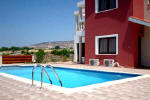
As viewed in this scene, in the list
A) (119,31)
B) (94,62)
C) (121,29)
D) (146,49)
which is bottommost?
(94,62)

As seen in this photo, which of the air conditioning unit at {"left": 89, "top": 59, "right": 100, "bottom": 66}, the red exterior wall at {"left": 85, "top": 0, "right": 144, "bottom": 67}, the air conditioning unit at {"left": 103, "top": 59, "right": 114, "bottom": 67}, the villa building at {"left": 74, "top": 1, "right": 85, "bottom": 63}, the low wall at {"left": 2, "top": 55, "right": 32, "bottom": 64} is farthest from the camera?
the low wall at {"left": 2, "top": 55, "right": 32, "bottom": 64}

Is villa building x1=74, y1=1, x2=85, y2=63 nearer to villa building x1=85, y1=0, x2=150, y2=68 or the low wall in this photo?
villa building x1=85, y1=0, x2=150, y2=68

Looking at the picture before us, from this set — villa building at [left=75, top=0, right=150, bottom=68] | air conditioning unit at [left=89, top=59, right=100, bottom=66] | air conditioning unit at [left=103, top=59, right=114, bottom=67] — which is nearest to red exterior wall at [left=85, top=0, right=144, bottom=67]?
villa building at [left=75, top=0, right=150, bottom=68]

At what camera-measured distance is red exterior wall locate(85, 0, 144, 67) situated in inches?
506

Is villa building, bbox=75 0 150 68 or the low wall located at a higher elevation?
villa building, bbox=75 0 150 68

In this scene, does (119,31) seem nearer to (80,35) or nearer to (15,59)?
(80,35)

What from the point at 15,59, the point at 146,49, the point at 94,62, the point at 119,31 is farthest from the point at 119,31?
the point at 15,59

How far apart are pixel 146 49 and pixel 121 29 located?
2.62 meters

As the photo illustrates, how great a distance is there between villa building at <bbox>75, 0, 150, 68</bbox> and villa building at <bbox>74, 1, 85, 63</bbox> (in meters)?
2.48

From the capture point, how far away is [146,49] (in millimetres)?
13664

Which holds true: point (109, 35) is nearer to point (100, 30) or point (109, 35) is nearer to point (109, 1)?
point (100, 30)

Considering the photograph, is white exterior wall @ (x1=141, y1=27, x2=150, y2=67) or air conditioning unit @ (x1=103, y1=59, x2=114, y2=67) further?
air conditioning unit @ (x1=103, y1=59, x2=114, y2=67)

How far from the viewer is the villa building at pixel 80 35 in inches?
742

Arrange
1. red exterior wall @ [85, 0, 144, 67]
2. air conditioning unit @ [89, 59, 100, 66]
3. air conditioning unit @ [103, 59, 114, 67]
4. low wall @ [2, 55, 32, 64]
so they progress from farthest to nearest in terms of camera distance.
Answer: low wall @ [2, 55, 32, 64]
air conditioning unit @ [89, 59, 100, 66]
air conditioning unit @ [103, 59, 114, 67]
red exterior wall @ [85, 0, 144, 67]
